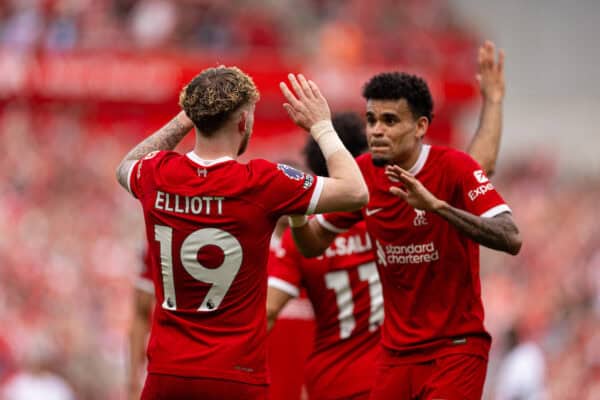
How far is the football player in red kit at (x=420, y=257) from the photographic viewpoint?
239 inches

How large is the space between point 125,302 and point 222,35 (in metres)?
8.53

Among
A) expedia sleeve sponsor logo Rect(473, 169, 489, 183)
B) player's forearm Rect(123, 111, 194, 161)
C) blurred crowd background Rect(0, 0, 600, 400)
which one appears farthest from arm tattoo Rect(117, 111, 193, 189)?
blurred crowd background Rect(0, 0, 600, 400)

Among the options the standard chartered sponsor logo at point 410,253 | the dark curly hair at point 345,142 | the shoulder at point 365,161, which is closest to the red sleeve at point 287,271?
the dark curly hair at point 345,142

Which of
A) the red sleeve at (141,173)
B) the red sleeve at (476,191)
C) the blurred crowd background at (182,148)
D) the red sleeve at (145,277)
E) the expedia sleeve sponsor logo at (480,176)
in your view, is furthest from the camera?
the blurred crowd background at (182,148)

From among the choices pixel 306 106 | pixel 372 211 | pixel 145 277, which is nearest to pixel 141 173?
pixel 306 106

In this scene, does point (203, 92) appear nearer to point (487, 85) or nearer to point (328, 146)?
point (328, 146)

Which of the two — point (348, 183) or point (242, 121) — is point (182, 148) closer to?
point (242, 121)

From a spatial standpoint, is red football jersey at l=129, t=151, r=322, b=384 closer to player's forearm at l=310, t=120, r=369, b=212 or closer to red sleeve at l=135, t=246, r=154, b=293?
player's forearm at l=310, t=120, r=369, b=212

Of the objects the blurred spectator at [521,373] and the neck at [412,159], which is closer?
the neck at [412,159]

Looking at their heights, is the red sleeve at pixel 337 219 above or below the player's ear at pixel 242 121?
below

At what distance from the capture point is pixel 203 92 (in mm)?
5383

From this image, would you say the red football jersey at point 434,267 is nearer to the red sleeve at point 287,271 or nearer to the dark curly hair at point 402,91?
the dark curly hair at point 402,91

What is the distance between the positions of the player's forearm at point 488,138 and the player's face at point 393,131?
2.56 ft

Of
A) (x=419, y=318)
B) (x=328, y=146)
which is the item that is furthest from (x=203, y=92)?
(x=419, y=318)
